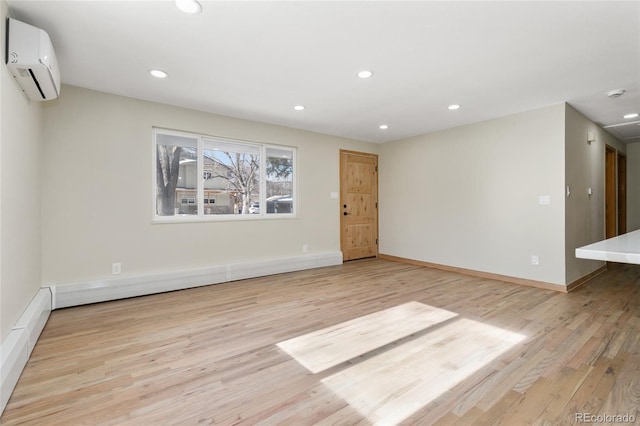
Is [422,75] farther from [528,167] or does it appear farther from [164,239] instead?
[164,239]

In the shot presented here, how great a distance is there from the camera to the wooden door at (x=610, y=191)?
5.32m

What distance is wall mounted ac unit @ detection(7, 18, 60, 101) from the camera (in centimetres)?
196

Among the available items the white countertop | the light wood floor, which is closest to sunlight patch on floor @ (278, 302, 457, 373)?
the light wood floor

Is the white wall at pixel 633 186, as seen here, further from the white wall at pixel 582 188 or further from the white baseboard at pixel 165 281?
the white baseboard at pixel 165 281

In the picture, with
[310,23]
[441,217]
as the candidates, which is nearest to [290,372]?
[310,23]

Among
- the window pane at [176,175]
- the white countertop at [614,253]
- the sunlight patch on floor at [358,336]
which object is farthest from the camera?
the window pane at [176,175]

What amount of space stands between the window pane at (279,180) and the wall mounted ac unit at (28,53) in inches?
116

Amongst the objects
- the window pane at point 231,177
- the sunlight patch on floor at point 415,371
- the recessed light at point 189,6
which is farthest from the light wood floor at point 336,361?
the recessed light at point 189,6

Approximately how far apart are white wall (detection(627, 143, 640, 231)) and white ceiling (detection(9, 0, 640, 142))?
3.06 m

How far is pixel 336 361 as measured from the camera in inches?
82.0

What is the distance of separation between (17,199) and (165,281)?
188cm

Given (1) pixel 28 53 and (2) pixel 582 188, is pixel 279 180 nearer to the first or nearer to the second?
(1) pixel 28 53

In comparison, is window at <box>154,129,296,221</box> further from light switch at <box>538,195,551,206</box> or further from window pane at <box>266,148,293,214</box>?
light switch at <box>538,195,551,206</box>

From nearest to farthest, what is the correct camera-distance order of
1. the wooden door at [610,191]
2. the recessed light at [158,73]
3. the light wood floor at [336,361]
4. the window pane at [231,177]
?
the light wood floor at [336,361]
the recessed light at [158,73]
the window pane at [231,177]
the wooden door at [610,191]
